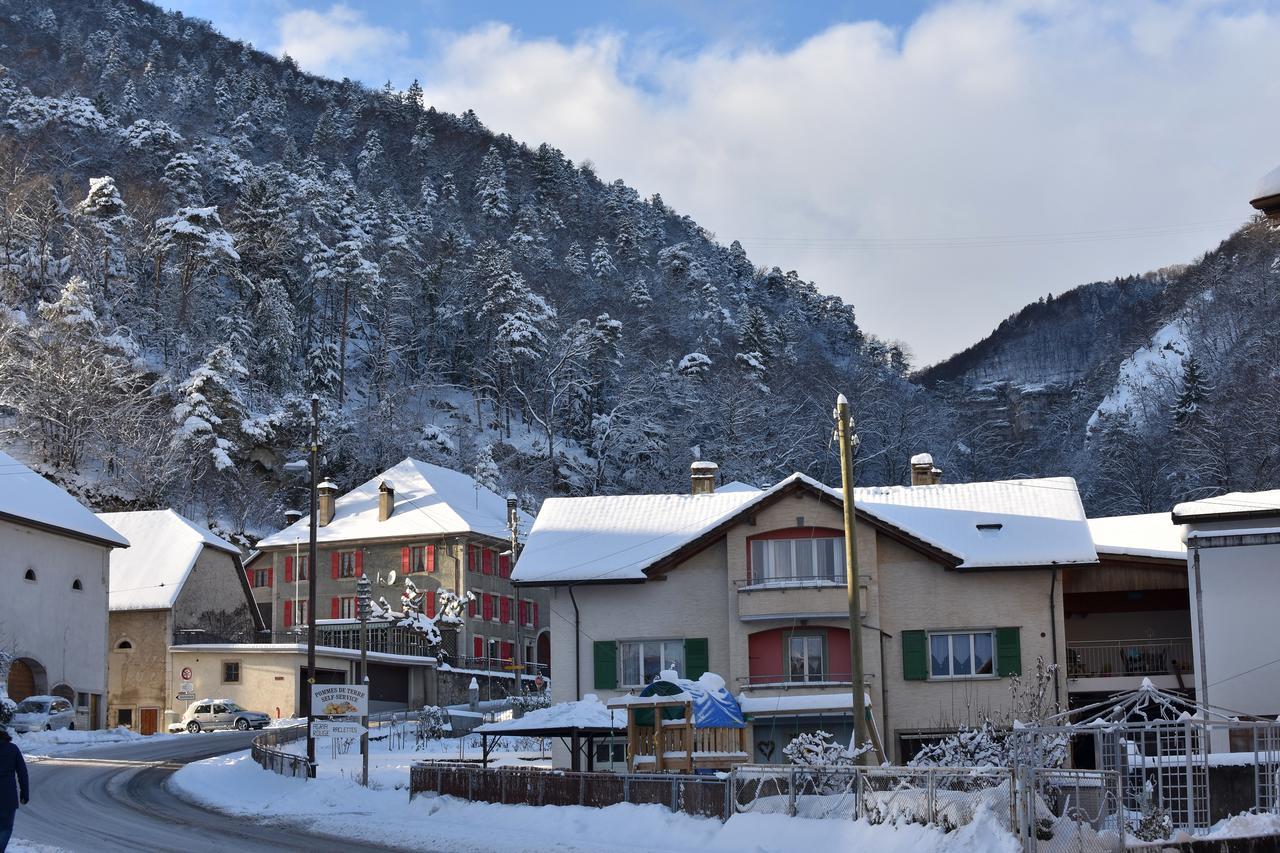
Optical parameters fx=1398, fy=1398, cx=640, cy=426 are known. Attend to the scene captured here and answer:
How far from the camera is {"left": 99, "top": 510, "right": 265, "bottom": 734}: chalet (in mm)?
57125

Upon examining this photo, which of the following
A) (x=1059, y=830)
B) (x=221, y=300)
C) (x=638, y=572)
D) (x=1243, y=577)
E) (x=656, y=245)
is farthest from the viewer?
(x=656, y=245)

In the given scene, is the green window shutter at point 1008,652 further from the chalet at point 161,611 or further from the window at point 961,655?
the chalet at point 161,611

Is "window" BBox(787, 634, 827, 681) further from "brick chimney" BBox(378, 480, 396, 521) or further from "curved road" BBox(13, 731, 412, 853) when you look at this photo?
"brick chimney" BBox(378, 480, 396, 521)

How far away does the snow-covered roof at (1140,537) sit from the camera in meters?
36.5

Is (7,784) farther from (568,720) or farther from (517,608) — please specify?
Answer: (517,608)

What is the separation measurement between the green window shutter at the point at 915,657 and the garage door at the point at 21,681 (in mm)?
31647

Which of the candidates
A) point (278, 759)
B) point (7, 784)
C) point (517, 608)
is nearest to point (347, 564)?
point (517, 608)

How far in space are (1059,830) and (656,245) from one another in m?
142

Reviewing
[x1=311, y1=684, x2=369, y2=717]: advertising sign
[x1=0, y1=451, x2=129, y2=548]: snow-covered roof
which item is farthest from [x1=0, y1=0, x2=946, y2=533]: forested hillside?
[x1=311, y1=684, x2=369, y2=717]: advertising sign

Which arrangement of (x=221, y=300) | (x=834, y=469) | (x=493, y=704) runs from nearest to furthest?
(x=493, y=704) < (x=834, y=469) < (x=221, y=300)

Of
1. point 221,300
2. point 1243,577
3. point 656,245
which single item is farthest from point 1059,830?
point 656,245

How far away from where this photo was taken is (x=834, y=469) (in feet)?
301

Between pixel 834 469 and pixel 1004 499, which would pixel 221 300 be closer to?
pixel 834 469

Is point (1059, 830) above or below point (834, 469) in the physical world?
below
